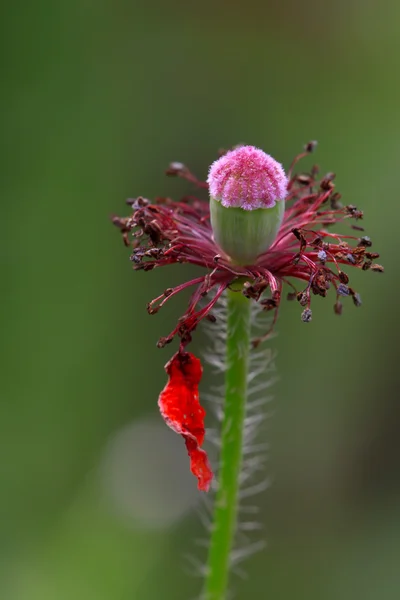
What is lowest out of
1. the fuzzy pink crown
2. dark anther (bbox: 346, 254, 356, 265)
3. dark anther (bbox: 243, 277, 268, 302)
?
dark anther (bbox: 243, 277, 268, 302)

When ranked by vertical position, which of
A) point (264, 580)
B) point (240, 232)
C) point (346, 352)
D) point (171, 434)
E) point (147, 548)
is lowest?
point (264, 580)

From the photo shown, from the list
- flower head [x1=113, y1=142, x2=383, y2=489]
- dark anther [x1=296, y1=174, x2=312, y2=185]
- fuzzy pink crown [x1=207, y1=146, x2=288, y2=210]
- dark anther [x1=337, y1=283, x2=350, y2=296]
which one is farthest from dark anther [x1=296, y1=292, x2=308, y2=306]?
dark anther [x1=296, y1=174, x2=312, y2=185]

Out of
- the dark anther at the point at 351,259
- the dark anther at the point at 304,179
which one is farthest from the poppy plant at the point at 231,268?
the dark anther at the point at 304,179

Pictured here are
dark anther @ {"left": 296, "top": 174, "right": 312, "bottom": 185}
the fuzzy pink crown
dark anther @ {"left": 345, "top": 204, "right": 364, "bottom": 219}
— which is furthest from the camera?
dark anther @ {"left": 296, "top": 174, "right": 312, "bottom": 185}

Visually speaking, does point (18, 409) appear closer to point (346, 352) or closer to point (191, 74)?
point (346, 352)

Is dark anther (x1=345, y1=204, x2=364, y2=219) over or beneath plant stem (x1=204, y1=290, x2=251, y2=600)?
over

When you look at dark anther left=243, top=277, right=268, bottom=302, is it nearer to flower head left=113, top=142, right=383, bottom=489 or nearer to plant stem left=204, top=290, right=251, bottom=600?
flower head left=113, top=142, right=383, bottom=489

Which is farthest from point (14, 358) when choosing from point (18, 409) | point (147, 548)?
point (147, 548)
